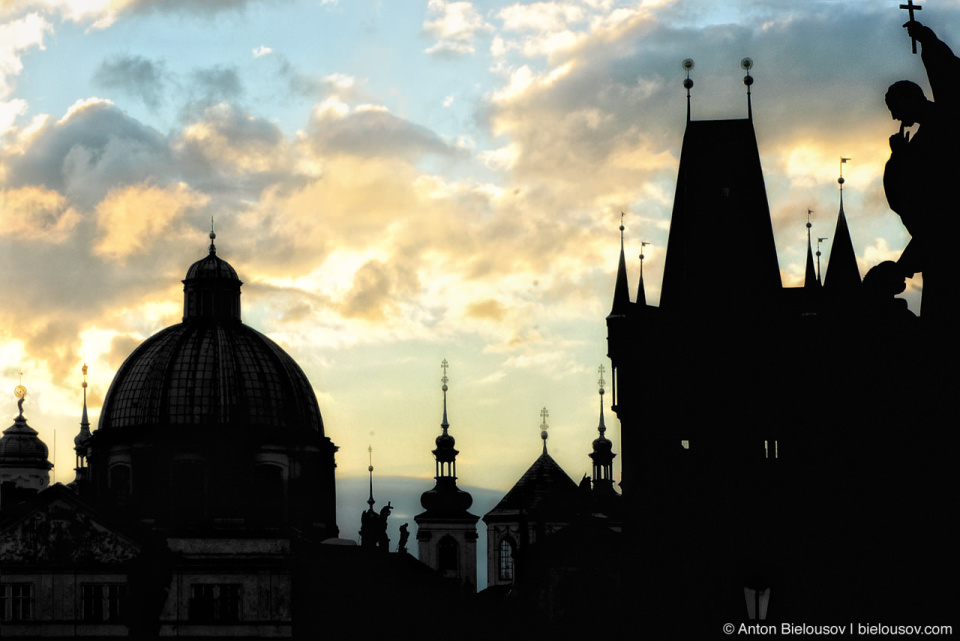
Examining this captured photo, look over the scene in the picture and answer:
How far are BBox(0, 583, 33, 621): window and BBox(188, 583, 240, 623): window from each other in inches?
294

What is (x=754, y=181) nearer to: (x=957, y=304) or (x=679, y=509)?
(x=679, y=509)

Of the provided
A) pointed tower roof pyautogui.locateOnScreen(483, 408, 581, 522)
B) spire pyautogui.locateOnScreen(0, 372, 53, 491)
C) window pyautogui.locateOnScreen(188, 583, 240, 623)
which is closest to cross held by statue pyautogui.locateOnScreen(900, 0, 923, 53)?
window pyautogui.locateOnScreen(188, 583, 240, 623)

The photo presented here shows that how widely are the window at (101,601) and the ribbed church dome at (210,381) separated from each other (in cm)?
1726

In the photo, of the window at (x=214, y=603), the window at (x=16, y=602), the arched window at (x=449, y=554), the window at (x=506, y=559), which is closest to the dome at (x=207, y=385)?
the window at (x=214, y=603)

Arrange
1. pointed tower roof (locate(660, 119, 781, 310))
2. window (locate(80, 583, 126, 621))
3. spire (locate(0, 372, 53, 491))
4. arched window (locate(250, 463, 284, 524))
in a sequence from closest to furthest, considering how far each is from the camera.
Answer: pointed tower roof (locate(660, 119, 781, 310))
window (locate(80, 583, 126, 621))
arched window (locate(250, 463, 284, 524))
spire (locate(0, 372, 53, 491))

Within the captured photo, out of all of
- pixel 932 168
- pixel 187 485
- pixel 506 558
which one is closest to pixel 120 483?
pixel 187 485

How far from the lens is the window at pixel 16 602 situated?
86688mm

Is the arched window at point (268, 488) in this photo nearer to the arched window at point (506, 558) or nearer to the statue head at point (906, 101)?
the arched window at point (506, 558)

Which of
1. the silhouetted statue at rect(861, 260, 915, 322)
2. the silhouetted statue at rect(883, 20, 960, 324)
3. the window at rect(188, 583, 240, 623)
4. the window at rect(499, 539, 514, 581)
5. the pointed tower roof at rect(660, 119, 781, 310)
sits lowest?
the window at rect(188, 583, 240, 623)

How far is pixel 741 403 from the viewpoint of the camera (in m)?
67.1

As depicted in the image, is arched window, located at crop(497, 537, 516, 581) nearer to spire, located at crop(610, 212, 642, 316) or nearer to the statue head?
spire, located at crop(610, 212, 642, 316)

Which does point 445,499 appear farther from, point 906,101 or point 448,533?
point 906,101

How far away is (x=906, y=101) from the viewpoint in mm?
19219

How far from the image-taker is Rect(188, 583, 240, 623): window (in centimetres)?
8694
